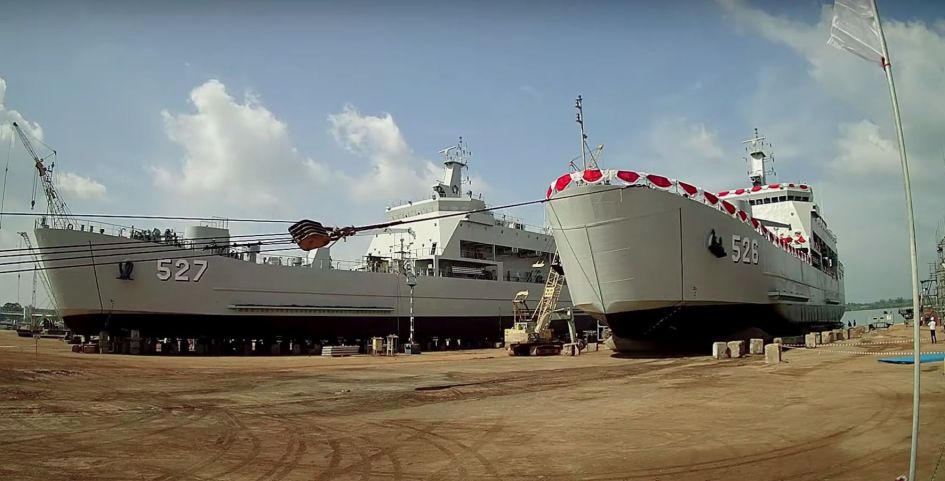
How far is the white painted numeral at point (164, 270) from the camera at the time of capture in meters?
21.5

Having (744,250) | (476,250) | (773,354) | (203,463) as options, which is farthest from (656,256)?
(476,250)

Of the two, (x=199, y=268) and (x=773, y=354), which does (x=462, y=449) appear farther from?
(x=199, y=268)

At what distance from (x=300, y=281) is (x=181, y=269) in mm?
4800

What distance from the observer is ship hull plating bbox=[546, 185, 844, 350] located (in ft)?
57.3

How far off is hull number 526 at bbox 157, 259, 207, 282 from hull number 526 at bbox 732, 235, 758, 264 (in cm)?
2049

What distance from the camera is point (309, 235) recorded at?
968 cm

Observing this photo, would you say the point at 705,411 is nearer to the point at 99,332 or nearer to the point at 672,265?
the point at 672,265

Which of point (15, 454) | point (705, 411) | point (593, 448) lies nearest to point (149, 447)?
point (15, 454)

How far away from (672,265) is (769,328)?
9.88 metres

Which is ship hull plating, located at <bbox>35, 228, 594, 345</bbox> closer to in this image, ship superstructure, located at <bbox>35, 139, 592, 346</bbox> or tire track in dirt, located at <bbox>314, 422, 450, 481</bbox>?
ship superstructure, located at <bbox>35, 139, 592, 346</bbox>

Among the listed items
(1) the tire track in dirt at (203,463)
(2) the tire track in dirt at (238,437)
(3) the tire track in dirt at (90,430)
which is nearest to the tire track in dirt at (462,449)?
(2) the tire track in dirt at (238,437)

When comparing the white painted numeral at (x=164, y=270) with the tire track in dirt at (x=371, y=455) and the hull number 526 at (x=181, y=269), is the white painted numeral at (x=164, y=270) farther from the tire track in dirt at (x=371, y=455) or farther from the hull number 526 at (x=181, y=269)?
the tire track in dirt at (x=371, y=455)

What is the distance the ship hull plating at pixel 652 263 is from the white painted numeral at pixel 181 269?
1436 centimetres

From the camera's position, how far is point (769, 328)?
24516 millimetres
